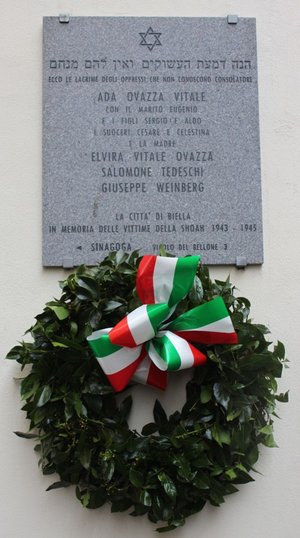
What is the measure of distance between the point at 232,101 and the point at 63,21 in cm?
86

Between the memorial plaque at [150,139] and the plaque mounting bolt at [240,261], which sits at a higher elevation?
the memorial plaque at [150,139]

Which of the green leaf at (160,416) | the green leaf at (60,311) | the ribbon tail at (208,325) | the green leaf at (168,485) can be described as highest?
the green leaf at (60,311)

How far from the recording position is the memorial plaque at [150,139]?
3203 millimetres

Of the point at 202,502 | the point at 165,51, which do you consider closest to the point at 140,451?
the point at 202,502

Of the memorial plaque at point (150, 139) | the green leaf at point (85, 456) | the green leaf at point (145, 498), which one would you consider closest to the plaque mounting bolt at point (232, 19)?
the memorial plaque at point (150, 139)

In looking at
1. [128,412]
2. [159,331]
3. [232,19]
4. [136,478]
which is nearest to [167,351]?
[159,331]

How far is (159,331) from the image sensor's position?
2.90 m

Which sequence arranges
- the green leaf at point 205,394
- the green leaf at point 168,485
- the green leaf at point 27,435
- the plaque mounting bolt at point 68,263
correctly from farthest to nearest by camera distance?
1. the plaque mounting bolt at point 68,263
2. the green leaf at point 27,435
3. the green leaf at point 205,394
4. the green leaf at point 168,485

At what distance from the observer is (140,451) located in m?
2.85

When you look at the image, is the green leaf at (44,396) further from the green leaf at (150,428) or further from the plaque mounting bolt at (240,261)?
the plaque mounting bolt at (240,261)

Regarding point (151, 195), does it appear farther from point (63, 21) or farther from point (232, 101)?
point (63, 21)

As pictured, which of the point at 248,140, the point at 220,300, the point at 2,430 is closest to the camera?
the point at 220,300

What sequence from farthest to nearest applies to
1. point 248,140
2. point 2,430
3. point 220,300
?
point 248,140 → point 2,430 → point 220,300

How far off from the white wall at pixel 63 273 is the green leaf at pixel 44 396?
0.28 meters
